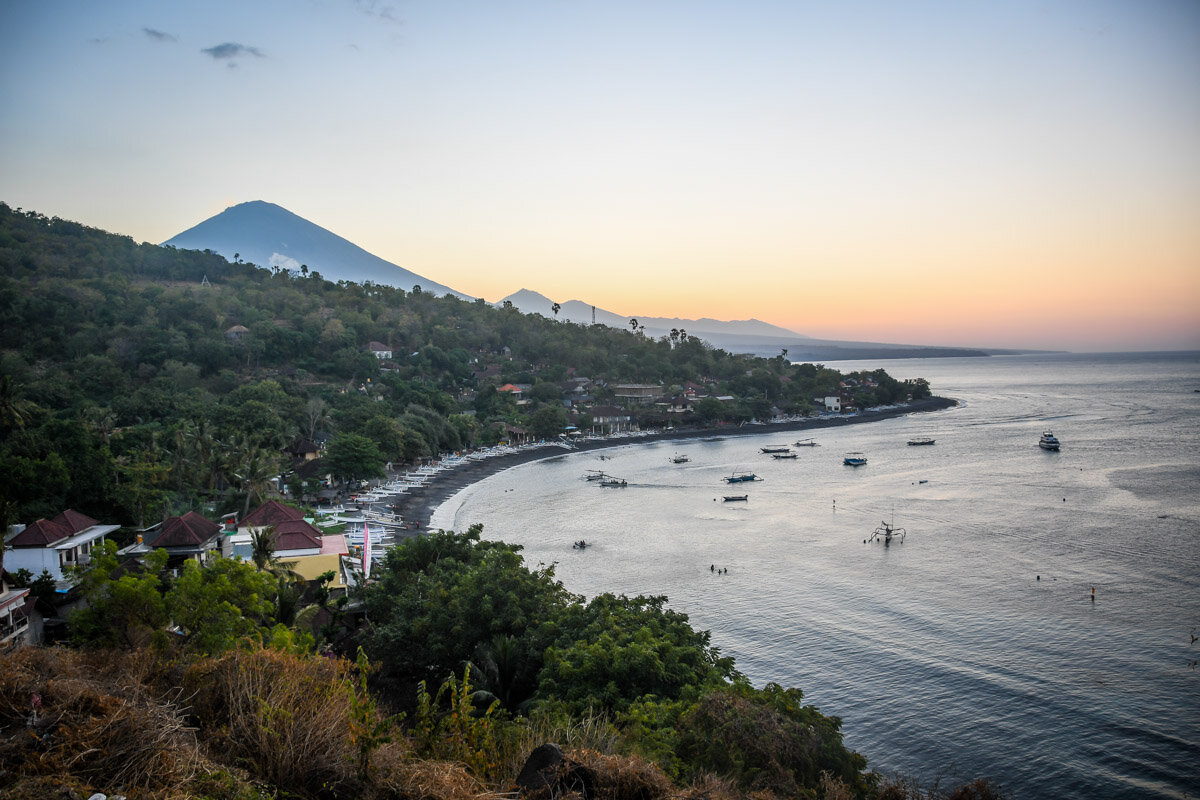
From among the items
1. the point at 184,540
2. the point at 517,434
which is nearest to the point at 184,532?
the point at 184,540

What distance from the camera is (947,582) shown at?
72.6 ft

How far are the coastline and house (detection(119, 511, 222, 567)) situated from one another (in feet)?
35.1

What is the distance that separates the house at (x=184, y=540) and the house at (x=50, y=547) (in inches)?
36.7

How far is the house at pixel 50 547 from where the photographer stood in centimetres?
1550

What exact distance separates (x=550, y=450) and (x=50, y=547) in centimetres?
3699

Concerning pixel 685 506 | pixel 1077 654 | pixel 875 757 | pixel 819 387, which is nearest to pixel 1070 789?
pixel 875 757

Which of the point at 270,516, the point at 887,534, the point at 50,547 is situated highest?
the point at 50,547

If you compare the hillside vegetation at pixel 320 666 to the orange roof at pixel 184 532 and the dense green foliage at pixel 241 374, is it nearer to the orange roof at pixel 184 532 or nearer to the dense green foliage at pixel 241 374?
the dense green foliage at pixel 241 374

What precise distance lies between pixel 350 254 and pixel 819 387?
148213mm

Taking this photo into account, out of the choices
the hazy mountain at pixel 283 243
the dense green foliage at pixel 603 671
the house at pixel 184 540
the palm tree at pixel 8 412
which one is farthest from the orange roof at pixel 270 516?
the hazy mountain at pixel 283 243

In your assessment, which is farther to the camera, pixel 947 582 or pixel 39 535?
pixel 947 582

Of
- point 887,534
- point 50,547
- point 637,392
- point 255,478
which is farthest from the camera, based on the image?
point 637,392

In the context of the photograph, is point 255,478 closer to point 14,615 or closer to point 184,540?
point 184,540

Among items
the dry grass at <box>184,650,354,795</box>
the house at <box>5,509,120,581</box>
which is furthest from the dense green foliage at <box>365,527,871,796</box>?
the house at <box>5,509,120,581</box>
